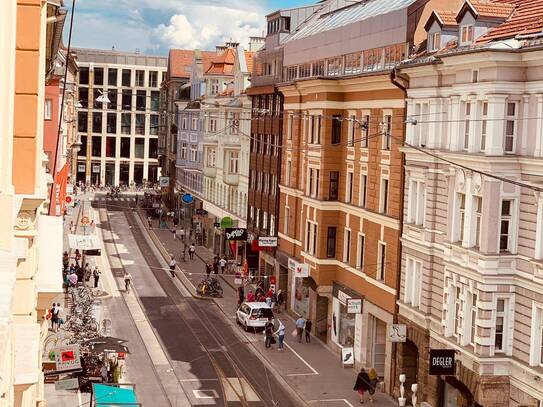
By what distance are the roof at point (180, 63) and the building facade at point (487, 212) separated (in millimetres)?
82154

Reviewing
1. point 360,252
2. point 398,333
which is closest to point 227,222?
point 360,252

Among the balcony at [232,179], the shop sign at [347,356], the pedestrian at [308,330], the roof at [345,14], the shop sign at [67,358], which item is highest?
the roof at [345,14]

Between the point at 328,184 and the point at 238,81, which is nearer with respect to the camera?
the point at 328,184

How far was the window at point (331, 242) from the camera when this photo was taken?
45125 millimetres

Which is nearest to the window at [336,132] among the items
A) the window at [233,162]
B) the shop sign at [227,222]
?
the shop sign at [227,222]

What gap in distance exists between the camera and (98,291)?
56.9 m

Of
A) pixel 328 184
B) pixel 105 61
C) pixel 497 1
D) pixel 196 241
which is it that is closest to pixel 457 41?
pixel 497 1

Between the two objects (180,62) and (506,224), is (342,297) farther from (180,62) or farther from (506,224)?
(180,62)

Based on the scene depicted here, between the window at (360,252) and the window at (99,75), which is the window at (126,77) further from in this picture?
the window at (360,252)

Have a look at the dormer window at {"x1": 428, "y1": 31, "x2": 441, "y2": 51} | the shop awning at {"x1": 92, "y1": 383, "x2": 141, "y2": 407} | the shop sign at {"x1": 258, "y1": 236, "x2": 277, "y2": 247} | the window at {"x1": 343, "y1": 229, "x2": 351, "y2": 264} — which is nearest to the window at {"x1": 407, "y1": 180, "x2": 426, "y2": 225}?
the dormer window at {"x1": 428, "y1": 31, "x2": 441, "y2": 51}

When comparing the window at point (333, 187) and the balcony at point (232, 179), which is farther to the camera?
the balcony at point (232, 179)

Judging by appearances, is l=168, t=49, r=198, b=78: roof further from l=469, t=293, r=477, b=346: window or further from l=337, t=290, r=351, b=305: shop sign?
l=469, t=293, r=477, b=346: window

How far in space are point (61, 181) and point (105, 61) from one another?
97.8 meters

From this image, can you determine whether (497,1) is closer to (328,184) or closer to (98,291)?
(328,184)
